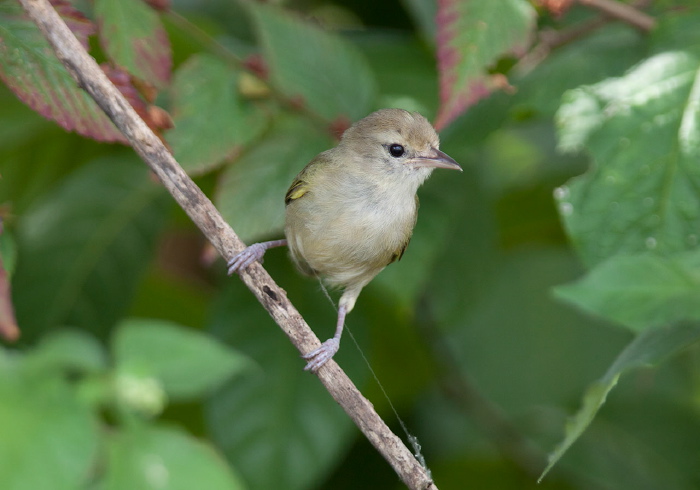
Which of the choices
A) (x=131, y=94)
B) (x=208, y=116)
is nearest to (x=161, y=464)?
(x=131, y=94)

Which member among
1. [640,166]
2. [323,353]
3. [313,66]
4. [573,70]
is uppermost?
[313,66]

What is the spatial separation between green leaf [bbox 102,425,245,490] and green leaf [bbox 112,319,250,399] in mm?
152

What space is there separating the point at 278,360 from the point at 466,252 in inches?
38.8

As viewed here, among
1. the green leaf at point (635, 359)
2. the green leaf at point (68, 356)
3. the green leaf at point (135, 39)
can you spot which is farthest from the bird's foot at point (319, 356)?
the green leaf at point (135, 39)

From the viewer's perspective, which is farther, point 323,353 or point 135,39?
point 323,353

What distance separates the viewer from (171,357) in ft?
5.98

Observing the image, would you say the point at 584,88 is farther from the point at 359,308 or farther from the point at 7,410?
the point at 7,410

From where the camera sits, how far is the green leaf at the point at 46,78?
182 cm

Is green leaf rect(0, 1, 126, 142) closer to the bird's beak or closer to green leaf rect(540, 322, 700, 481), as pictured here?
the bird's beak

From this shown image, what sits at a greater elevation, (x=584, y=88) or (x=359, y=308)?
(x=584, y=88)

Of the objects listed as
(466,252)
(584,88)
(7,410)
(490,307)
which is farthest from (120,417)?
(490,307)

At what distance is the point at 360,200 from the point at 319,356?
2.11 ft

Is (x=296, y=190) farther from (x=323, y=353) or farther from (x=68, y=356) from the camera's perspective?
(x=68, y=356)

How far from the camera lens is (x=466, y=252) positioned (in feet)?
11.3
